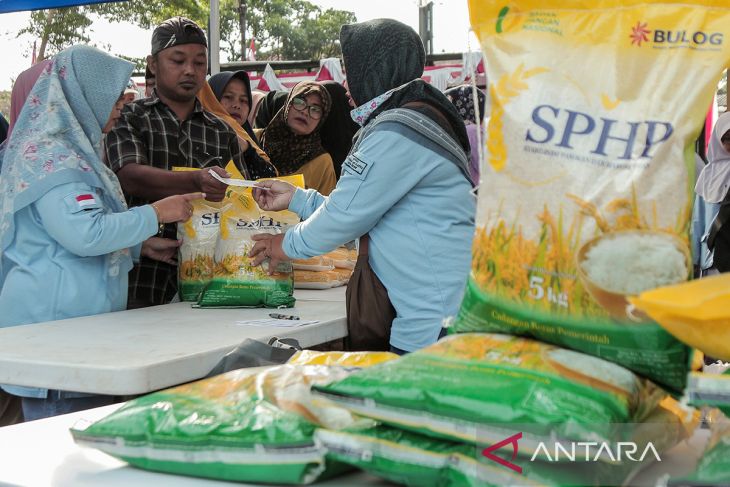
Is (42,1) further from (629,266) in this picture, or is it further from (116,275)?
(629,266)

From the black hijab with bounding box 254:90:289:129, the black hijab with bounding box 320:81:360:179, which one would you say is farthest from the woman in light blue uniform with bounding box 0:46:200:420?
the black hijab with bounding box 254:90:289:129

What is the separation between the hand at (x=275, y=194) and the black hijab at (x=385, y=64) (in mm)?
346

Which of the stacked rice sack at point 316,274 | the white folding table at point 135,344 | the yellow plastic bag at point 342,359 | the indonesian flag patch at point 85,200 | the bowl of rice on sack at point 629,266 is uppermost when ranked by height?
the bowl of rice on sack at point 629,266

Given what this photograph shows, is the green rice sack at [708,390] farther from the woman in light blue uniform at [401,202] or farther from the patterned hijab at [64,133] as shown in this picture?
the patterned hijab at [64,133]

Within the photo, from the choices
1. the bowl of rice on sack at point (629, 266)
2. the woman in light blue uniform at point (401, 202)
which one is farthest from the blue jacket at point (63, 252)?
the bowl of rice on sack at point (629, 266)

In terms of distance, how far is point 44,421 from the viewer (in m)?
1.19

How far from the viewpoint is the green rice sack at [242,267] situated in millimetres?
2344

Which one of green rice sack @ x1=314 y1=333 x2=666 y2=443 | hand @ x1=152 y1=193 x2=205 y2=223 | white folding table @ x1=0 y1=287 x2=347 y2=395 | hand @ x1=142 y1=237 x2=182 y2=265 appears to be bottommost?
white folding table @ x1=0 y1=287 x2=347 y2=395

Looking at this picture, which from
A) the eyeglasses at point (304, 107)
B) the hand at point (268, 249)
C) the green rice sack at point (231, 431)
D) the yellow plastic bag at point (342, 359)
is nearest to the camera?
the green rice sack at point (231, 431)

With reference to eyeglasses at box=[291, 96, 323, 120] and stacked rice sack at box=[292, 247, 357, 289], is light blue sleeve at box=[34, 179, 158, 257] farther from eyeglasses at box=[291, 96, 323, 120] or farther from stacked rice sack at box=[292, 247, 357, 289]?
eyeglasses at box=[291, 96, 323, 120]

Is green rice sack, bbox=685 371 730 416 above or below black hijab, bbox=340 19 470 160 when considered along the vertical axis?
below

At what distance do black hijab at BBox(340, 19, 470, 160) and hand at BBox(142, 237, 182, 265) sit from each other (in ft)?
2.65

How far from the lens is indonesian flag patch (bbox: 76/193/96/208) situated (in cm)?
213

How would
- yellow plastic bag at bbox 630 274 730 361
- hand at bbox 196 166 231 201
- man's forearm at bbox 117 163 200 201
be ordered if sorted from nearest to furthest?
yellow plastic bag at bbox 630 274 730 361
hand at bbox 196 166 231 201
man's forearm at bbox 117 163 200 201
